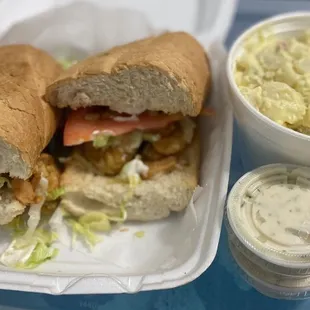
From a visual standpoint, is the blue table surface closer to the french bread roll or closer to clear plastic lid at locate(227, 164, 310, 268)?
clear plastic lid at locate(227, 164, 310, 268)

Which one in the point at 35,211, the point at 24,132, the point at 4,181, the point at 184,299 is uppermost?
the point at 24,132

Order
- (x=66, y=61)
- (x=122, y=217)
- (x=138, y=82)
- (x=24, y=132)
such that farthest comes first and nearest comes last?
(x=66, y=61), (x=122, y=217), (x=138, y=82), (x=24, y=132)

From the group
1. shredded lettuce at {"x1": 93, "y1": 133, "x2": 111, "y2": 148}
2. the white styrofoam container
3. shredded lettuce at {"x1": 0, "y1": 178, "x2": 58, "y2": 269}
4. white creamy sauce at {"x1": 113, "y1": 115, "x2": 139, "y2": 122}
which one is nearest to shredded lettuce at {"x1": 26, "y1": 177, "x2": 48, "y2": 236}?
shredded lettuce at {"x1": 0, "y1": 178, "x2": 58, "y2": 269}

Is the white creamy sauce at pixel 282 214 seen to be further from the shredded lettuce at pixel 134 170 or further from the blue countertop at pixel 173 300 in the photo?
the shredded lettuce at pixel 134 170

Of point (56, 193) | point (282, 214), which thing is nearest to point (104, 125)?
point (56, 193)

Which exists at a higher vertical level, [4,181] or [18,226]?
[4,181]

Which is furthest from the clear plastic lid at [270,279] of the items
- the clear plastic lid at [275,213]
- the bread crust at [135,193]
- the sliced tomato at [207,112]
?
the sliced tomato at [207,112]

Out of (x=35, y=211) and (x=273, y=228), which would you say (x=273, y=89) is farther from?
(x=35, y=211)
